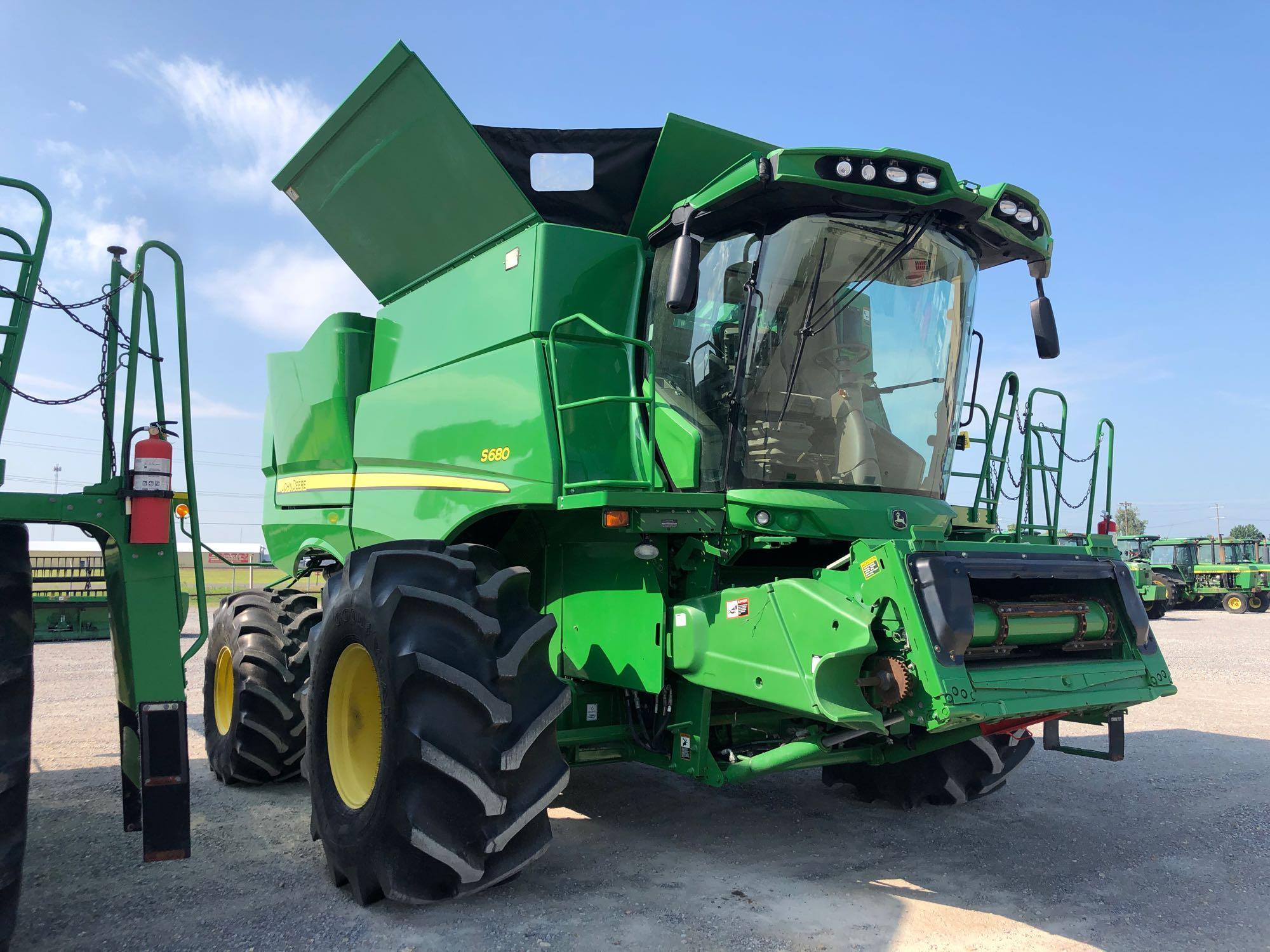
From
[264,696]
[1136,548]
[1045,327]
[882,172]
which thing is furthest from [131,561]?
[1136,548]

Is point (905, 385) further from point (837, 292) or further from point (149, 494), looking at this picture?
point (149, 494)

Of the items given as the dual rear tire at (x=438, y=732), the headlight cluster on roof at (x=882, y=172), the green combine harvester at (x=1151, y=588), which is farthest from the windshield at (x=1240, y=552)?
the dual rear tire at (x=438, y=732)

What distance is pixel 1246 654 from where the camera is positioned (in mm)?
14578

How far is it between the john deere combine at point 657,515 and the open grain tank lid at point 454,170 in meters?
0.02

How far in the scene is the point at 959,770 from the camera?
5.15 meters

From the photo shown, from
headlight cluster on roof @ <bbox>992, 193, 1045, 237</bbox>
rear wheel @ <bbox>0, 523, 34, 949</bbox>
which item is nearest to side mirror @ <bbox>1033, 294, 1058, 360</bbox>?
headlight cluster on roof @ <bbox>992, 193, 1045, 237</bbox>

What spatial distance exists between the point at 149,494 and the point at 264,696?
2387mm

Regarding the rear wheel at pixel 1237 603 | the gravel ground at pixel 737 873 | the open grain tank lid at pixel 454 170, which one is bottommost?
the rear wheel at pixel 1237 603

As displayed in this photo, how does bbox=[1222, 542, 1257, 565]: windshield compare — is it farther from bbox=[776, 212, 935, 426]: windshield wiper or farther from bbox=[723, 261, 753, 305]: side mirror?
bbox=[723, 261, 753, 305]: side mirror

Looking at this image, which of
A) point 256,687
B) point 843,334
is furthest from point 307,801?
point 843,334

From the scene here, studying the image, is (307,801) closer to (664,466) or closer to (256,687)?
(256,687)

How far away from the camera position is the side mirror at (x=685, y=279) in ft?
12.9

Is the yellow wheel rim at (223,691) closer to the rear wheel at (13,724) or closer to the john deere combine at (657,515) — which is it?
the john deere combine at (657,515)

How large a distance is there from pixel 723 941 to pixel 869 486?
206 centimetres
